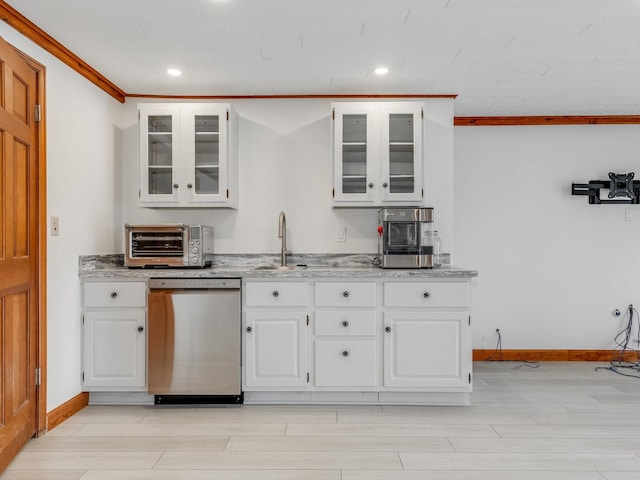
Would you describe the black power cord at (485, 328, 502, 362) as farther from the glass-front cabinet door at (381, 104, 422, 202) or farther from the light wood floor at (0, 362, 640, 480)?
the glass-front cabinet door at (381, 104, 422, 202)

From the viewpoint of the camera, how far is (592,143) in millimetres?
4453

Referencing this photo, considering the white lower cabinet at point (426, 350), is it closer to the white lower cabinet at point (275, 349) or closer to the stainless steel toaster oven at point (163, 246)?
the white lower cabinet at point (275, 349)

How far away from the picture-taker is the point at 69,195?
119 inches

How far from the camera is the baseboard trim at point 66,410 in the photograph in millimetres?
2816

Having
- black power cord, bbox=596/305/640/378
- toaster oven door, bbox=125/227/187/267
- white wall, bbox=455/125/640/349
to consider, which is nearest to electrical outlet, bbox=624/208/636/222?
white wall, bbox=455/125/640/349

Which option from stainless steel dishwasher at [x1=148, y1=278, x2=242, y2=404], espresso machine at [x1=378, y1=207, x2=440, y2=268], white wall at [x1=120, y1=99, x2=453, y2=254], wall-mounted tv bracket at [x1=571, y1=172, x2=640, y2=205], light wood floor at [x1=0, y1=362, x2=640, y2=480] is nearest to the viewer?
light wood floor at [x1=0, y1=362, x2=640, y2=480]

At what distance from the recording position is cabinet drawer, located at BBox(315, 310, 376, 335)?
126 inches

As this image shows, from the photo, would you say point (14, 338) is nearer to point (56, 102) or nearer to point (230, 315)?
point (230, 315)

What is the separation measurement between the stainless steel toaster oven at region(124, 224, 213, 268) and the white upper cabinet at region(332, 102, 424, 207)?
3.53 feet

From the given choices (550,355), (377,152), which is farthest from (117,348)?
(550,355)

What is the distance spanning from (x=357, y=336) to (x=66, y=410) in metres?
1.88

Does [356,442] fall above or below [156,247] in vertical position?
below

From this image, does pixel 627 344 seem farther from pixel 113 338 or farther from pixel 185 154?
pixel 113 338

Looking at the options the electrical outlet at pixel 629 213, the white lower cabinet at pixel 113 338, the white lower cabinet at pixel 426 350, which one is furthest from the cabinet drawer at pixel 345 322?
the electrical outlet at pixel 629 213
